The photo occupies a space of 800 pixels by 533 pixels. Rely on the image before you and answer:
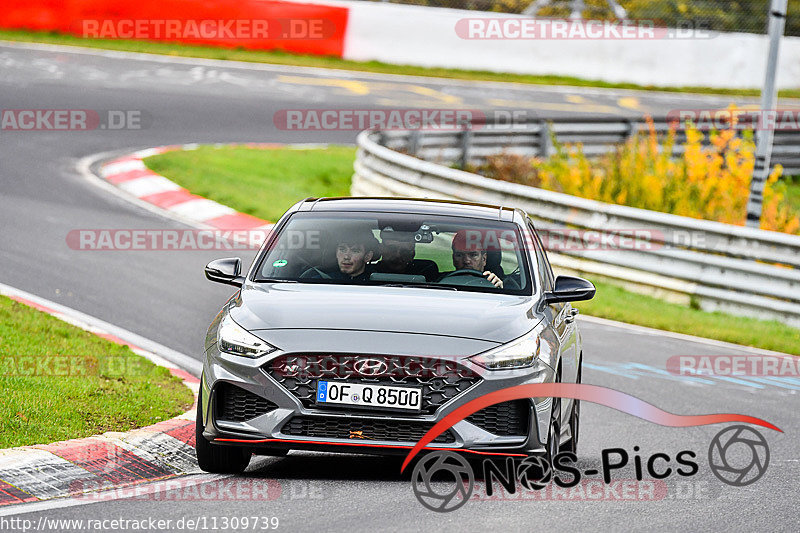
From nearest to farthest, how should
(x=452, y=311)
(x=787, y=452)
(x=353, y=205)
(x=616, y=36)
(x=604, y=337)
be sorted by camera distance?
(x=452, y=311), (x=353, y=205), (x=787, y=452), (x=604, y=337), (x=616, y=36)

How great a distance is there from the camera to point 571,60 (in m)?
33.9

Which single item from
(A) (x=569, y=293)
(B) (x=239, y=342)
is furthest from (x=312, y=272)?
(A) (x=569, y=293)

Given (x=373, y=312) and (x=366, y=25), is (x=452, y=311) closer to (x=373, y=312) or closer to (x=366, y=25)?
(x=373, y=312)

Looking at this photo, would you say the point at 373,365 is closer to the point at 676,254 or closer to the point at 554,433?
the point at 554,433

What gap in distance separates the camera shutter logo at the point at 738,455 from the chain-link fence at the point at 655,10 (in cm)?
2320

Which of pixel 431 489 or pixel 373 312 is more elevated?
pixel 373 312

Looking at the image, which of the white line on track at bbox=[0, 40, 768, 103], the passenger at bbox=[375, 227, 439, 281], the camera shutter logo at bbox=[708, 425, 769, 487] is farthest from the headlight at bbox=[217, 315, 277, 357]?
the white line on track at bbox=[0, 40, 768, 103]

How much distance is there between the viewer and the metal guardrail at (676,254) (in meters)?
15.4

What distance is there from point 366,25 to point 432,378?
2521cm

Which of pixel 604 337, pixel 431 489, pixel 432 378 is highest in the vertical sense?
pixel 432 378

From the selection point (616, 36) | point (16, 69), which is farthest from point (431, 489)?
point (616, 36)

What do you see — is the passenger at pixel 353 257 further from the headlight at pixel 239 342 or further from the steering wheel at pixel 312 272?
the headlight at pixel 239 342

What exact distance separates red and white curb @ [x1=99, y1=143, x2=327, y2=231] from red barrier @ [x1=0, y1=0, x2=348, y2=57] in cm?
959

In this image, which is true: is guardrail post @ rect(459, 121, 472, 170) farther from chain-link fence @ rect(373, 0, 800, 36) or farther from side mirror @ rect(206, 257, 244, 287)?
side mirror @ rect(206, 257, 244, 287)
